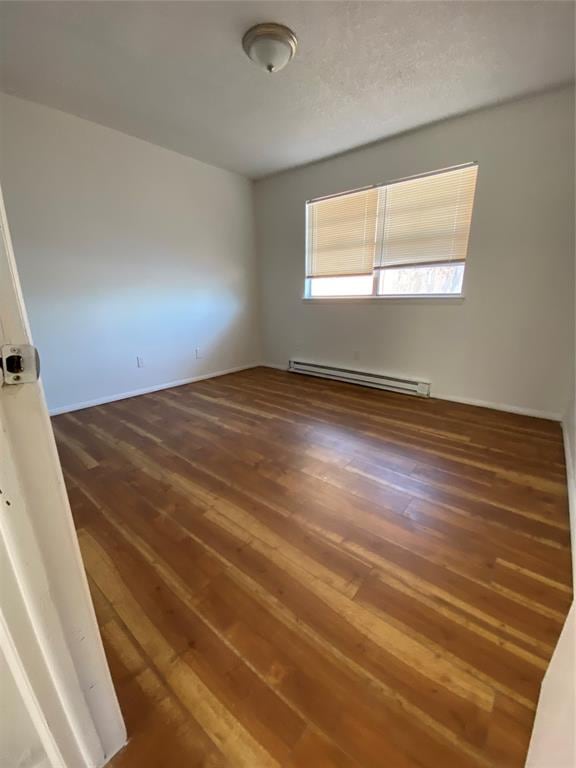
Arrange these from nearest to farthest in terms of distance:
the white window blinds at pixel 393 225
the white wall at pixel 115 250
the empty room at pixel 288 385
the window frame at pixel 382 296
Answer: the empty room at pixel 288 385 < the white wall at pixel 115 250 < the white window blinds at pixel 393 225 < the window frame at pixel 382 296

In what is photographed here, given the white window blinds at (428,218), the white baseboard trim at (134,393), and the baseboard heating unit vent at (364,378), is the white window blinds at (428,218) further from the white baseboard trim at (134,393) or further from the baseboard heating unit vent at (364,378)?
the white baseboard trim at (134,393)

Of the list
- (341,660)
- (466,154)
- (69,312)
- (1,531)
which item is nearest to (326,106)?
(466,154)

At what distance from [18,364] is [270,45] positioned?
242 centimetres

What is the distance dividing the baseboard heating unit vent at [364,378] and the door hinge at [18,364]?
3.48 metres

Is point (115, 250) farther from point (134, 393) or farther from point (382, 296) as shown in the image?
point (382, 296)

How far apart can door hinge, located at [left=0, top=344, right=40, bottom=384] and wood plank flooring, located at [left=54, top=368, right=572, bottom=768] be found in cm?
98

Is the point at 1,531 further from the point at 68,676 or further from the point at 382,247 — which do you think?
the point at 382,247

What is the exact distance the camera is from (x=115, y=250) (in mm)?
3221

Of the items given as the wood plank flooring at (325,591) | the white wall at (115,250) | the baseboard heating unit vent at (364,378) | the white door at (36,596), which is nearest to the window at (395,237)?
the baseboard heating unit vent at (364,378)

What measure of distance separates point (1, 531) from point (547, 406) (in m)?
3.68

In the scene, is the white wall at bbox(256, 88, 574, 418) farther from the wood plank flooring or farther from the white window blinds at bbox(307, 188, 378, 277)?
the wood plank flooring

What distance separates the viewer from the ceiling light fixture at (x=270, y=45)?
1.80 m

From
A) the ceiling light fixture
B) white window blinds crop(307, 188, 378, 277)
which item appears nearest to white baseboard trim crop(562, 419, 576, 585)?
white window blinds crop(307, 188, 378, 277)

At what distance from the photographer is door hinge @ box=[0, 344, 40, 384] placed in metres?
0.50
